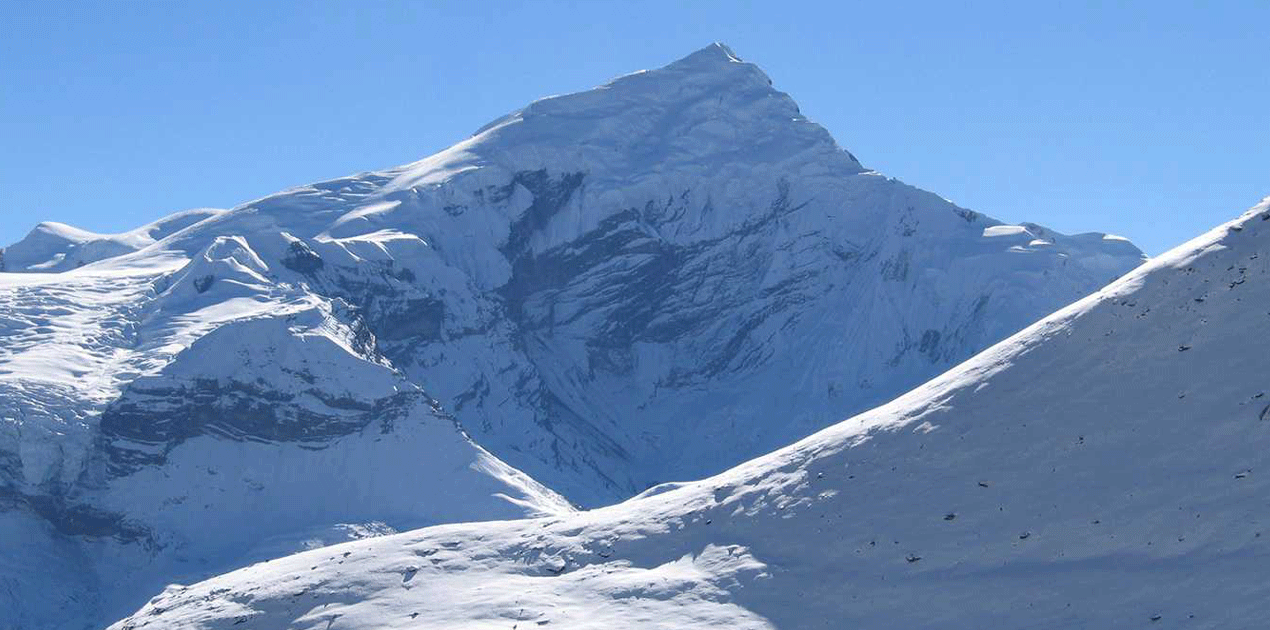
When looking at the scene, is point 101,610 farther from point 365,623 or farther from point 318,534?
point 365,623

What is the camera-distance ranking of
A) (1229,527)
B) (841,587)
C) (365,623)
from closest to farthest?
(1229,527), (841,587), (365,623)

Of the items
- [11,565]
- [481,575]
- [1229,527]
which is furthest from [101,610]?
[1229,527]

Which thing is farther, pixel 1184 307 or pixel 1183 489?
pixel 1184 307

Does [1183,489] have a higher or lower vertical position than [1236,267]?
lower

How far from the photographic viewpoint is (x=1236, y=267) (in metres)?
83.4

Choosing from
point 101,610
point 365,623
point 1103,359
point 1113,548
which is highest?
point 1103,359

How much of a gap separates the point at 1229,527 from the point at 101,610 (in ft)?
469

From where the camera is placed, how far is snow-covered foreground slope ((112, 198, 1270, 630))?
6812 cm

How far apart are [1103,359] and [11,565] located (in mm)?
138997

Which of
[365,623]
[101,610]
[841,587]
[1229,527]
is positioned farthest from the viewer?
[101,610]

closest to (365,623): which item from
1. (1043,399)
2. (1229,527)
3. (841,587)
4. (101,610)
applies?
(841,587)

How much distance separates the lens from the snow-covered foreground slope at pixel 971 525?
68125 mm

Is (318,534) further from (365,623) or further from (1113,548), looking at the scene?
(1113,548)

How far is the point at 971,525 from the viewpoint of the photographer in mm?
75312
